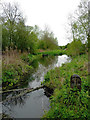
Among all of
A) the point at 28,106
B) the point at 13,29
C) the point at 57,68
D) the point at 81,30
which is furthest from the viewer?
the point at 13,29

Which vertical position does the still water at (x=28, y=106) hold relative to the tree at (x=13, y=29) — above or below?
below

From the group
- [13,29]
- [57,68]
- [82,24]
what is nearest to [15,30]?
[13,29]

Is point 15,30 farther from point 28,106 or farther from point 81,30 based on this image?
point 28,106

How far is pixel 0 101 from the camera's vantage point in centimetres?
398

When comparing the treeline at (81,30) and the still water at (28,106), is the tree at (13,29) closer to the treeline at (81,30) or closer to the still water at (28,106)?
A: the treeline at (81,30)

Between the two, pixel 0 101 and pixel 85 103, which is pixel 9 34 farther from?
pixel 85 103

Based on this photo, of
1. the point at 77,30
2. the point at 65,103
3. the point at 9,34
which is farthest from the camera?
the point at 9,34

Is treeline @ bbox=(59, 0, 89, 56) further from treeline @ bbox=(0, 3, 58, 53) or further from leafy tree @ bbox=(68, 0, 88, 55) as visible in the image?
treeline @ bbox=(0, 3, 58, 53)

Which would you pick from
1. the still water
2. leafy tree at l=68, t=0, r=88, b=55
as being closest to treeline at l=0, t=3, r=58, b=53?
leafy tree at l=68, t=0, r=88, b=55

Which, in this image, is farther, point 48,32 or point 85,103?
point 48,32

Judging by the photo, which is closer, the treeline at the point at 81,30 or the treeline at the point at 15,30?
the treeline at the point at 81,30

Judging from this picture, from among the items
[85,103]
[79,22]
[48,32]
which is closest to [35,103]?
[85,103]

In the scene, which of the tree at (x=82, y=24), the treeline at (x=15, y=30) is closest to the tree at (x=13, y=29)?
the treeline at (x=15, y=30)

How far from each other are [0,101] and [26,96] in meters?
0.99
